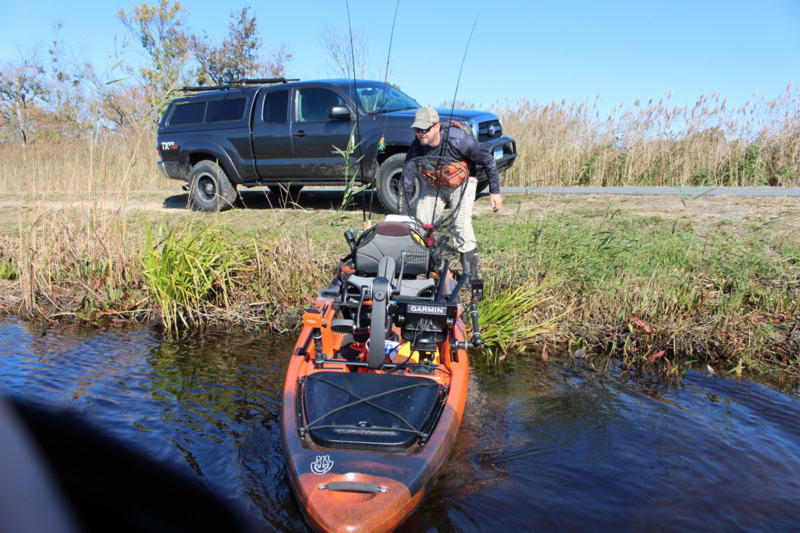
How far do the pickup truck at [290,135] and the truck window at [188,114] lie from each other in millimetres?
18

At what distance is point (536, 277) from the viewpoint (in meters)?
6.09

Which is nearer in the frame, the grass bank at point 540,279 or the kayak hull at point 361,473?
the kayak hull at point 361,473

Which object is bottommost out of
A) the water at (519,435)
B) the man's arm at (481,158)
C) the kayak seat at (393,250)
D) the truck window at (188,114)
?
the water at (519,435)

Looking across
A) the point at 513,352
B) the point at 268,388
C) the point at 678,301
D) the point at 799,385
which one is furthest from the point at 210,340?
the point at 799,385

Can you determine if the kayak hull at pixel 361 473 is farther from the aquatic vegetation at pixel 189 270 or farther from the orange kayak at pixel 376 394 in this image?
the aquatic vegetation at pixel 189 270

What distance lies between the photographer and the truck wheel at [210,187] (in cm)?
980

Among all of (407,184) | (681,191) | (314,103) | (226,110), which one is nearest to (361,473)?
(407,184)

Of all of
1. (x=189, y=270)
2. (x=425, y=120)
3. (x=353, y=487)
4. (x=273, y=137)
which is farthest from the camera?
(x=273, y=137)

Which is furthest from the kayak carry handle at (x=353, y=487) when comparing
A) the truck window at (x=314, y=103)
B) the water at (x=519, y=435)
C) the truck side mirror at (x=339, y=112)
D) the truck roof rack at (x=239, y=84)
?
the truck roof rack at (x=239, y=84)

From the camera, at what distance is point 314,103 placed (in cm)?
922

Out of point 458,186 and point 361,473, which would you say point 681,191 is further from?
point 361,473

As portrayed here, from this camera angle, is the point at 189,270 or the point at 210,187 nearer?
the point at 189,270

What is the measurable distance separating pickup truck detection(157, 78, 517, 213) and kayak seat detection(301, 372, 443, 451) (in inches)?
204

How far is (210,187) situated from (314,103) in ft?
8.23
